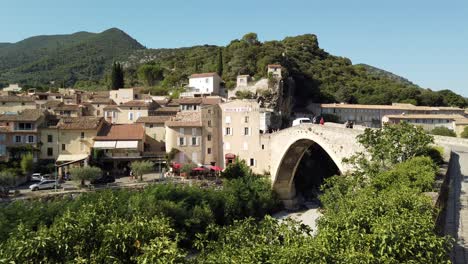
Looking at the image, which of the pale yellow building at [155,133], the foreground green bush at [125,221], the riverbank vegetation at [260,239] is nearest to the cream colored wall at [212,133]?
the foreground green bush at [125,221]

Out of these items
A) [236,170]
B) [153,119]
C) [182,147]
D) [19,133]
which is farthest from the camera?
[153,119]

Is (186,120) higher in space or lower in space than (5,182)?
higher

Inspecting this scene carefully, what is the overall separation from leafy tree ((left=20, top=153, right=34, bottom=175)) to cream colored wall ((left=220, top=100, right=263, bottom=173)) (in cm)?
1849

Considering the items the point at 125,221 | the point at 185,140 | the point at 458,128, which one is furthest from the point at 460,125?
the point at 125,221

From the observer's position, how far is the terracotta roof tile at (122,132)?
4091 cm

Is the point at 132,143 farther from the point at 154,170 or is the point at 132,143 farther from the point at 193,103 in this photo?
the point at 193,103

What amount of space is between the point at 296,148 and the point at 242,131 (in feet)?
22.5

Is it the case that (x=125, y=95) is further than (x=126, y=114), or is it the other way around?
(x=125, y=95)

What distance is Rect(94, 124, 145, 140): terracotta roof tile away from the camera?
40906mm

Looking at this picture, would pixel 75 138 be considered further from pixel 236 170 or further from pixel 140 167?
pixel 236 170

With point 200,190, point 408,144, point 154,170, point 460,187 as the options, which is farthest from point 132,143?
point 460,187

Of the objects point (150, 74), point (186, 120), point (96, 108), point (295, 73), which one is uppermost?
point (150, 74)

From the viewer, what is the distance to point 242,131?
42.2 m

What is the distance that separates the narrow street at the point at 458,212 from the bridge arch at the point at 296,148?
6264 millimetres
